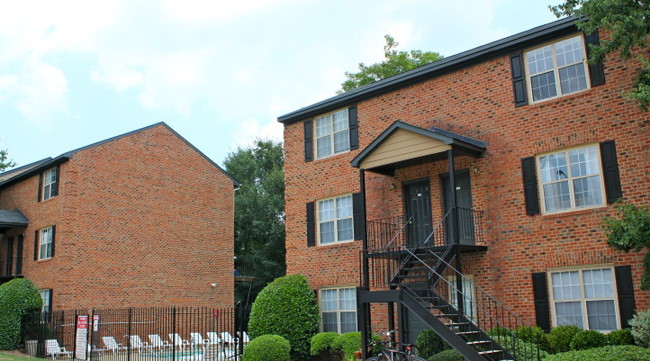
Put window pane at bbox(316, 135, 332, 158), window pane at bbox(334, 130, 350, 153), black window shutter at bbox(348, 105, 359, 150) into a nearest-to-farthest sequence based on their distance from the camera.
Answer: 1. black window shutter at bbox(348, 105, 359, 150)
2. window pane at bbox(334, 130, 350, 153)
3. window pane at bbox(316, 135, 332, 158)

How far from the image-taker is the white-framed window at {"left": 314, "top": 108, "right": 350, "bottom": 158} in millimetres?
20031

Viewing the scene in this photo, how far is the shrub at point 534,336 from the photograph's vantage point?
14.0 metres

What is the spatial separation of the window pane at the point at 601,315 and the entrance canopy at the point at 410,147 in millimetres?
4747

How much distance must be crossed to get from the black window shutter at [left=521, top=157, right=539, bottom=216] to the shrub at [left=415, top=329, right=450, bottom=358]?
3.86m

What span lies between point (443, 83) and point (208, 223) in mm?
17152

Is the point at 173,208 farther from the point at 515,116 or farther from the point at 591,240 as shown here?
the point at 591,240

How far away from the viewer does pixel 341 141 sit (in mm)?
20094

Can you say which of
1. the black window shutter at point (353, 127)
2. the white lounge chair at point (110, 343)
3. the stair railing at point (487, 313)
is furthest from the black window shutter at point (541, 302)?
the white lounge chair at point (110, 343)

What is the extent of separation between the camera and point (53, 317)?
24375 millimetres

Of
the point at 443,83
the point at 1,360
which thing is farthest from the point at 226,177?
the point at 443,83

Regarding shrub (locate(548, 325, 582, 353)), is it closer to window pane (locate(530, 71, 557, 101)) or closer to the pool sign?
window pane (locate(530, 71, 557, 101))

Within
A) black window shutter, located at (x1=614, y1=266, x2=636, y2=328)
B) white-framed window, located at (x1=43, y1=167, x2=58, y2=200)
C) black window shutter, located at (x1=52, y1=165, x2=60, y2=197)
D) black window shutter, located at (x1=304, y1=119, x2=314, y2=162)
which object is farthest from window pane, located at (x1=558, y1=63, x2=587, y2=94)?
white-framed window, located at (x1=43, y1=167, x2=58, y2=200)

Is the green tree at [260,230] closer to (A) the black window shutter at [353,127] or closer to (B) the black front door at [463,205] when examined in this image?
(A) the black window shutter at [353,127]

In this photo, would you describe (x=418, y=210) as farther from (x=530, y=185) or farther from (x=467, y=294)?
(x=530, y=185)
